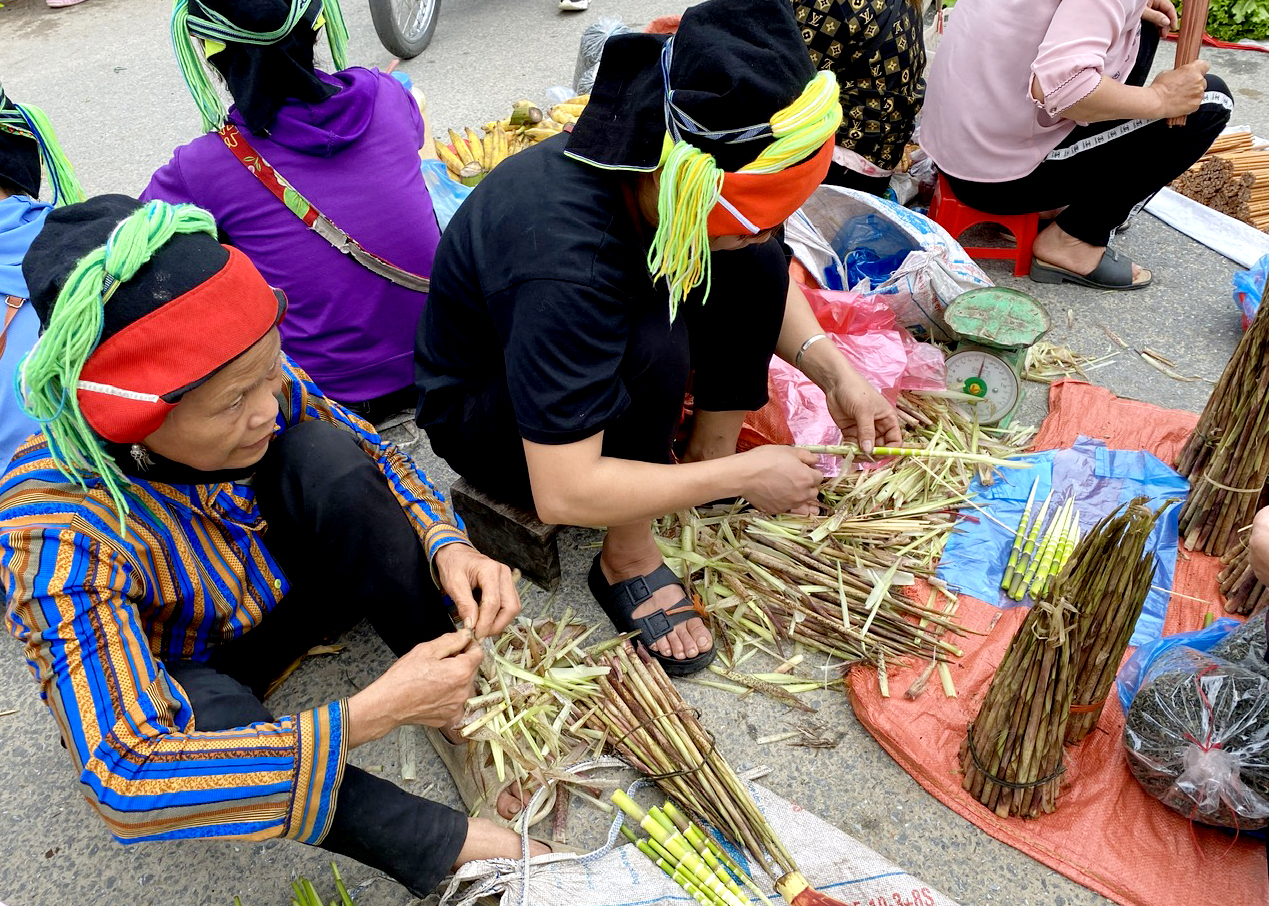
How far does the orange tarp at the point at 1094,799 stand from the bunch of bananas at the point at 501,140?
113 inches

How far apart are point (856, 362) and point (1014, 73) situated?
137cm

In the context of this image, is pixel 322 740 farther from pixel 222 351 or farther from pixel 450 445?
pixel 450 445

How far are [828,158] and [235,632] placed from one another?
158cm

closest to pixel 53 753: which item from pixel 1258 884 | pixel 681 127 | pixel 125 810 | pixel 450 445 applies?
pixel 125 810

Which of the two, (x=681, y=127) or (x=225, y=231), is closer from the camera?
(x=681, y=127)

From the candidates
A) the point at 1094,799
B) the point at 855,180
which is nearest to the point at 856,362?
the point at 855,180

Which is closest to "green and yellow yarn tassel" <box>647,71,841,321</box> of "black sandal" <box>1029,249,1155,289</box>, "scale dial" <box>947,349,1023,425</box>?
"scale dial" <box>947,349,1023,425</box>

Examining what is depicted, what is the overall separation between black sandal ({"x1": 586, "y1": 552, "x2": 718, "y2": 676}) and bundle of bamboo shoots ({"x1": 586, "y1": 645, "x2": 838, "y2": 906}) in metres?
0.07

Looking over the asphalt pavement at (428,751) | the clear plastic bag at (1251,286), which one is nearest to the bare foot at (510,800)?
the asphalt pavement at (428,751)

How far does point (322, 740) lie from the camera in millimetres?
1503

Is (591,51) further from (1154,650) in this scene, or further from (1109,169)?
(1154,650)

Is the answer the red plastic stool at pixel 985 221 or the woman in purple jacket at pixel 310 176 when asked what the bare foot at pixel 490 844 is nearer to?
the woman in purple jacket at pixel 310 176

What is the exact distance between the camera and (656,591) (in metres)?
2.38

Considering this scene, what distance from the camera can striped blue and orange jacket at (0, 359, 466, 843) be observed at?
1.38 metres
